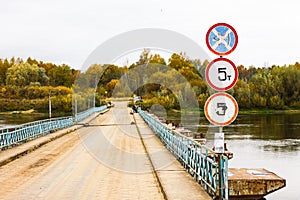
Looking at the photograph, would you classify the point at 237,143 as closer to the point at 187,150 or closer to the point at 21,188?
the point at 187,150

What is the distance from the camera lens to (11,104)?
80.7 m

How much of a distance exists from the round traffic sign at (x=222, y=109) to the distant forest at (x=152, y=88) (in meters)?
41.4

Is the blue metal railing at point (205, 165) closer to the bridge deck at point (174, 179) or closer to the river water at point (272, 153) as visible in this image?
the bridge deck at point (174, 179)

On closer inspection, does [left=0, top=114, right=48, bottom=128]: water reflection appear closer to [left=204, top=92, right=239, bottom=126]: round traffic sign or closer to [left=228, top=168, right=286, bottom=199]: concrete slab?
[left=228, top=168, right=286, bottom=199]: concrete slab

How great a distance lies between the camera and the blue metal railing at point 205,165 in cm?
682

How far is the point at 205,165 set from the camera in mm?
8141

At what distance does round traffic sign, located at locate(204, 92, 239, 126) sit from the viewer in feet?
20.2

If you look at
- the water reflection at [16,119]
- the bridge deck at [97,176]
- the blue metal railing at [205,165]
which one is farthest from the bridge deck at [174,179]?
the water reflection at [16,119]

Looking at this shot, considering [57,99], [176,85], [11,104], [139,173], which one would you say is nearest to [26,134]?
[139,173]

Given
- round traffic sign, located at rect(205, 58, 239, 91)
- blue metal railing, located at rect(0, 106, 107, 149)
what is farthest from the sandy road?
round traffic sign, located at rect(205, 58, 239, 91)

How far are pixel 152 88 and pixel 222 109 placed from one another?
171 feet

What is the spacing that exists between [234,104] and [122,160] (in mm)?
7569

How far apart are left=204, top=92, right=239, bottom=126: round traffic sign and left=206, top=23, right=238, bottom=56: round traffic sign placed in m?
0.65

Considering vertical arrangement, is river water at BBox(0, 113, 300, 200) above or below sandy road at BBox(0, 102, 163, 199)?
below
